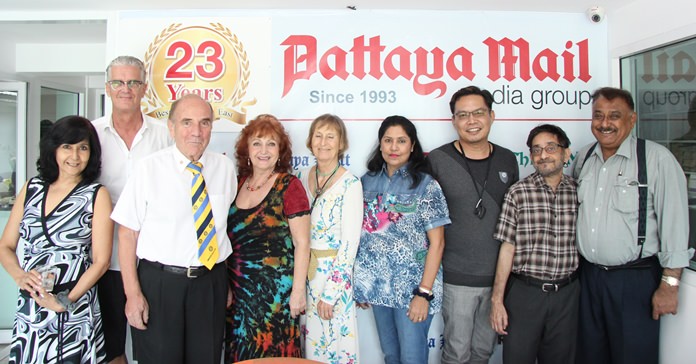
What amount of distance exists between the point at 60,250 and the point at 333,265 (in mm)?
1397

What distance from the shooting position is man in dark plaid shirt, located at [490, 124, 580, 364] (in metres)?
2.23

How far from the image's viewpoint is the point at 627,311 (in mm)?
2217

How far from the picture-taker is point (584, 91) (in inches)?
121

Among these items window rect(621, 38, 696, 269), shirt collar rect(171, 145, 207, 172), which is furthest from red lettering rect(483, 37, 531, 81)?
shirt collar rect(171, 145, 207, 172)

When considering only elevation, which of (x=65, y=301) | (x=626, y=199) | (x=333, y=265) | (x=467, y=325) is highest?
(x=626, y=199)

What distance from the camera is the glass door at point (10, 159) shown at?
3801 millimetres

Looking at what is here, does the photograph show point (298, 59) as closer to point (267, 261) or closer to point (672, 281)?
point (267, 261)

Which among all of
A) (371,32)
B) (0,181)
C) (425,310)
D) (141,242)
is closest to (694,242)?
(425,310)

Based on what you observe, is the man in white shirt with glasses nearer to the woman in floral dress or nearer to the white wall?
the woman in floral dress

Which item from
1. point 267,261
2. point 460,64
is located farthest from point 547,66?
point 267,261

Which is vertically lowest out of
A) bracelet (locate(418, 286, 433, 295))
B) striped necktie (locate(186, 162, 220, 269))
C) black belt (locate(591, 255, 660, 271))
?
bracelet (locate(418, 286, 433, 295))

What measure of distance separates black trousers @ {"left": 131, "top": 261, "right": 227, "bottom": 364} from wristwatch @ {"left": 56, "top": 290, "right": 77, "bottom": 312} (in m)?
0.36

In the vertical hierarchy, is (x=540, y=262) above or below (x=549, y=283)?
above

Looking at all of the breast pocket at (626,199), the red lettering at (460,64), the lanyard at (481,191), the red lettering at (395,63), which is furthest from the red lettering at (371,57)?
the breast pocket at (626,199)
